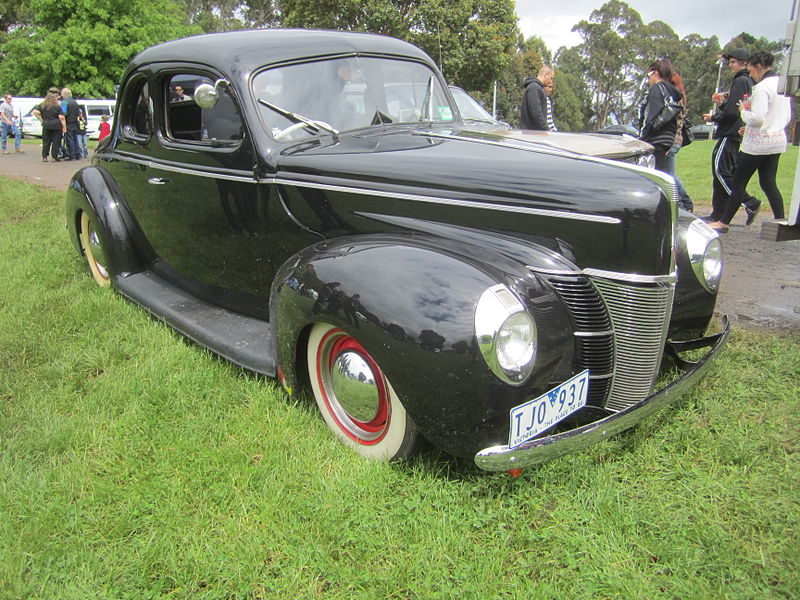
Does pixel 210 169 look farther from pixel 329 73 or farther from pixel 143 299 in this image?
pixel 143 299

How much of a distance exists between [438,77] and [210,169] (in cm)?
162

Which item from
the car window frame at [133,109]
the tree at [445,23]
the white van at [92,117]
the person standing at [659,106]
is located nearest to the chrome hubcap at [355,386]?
the car window frame at [133,109]

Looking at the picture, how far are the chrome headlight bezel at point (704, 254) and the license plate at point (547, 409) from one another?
1.01 meters

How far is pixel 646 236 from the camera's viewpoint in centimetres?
216

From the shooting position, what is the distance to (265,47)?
122 inches

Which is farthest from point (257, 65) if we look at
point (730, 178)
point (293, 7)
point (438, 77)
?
point (293, 7)

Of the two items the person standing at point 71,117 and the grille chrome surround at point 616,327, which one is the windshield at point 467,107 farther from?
the person standing at point 71,117

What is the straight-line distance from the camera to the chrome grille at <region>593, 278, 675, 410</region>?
2223 mm

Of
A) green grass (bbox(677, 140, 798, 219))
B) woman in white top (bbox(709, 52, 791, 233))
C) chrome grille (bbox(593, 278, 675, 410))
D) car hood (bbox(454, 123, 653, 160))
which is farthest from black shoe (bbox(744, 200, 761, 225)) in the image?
chrome grille (bbox(593, 278, 675, 410))

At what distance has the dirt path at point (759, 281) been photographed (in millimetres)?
3812

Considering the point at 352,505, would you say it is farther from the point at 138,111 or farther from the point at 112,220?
the point at 138,111

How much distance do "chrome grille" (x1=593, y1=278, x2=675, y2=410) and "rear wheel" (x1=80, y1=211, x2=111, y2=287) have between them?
346 centimetres

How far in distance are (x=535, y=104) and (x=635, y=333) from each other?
514 centimetres

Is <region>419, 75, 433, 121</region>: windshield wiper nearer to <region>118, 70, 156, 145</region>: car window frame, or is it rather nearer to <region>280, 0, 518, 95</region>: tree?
<region>118, 70, 156, 145</region>: car window frame
